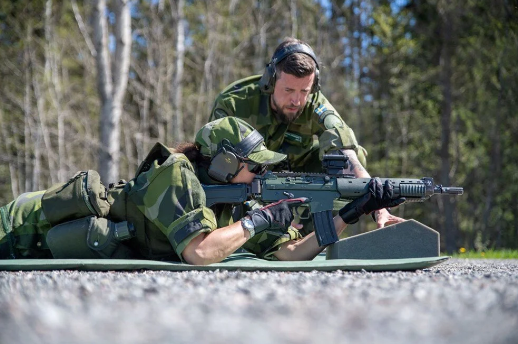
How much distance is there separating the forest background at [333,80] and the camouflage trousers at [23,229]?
4.86 m

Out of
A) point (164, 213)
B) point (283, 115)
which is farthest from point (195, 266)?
point (283, 115)

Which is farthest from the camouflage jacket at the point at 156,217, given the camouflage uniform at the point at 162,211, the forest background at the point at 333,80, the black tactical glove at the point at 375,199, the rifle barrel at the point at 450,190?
the forest background at the point at 333,80

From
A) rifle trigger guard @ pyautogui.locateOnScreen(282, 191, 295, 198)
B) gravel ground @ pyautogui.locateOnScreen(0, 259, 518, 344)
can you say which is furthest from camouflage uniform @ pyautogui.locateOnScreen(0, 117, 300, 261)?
gravel ground @ pyautogui.locateOnScreen(0, 259, 518, 344)

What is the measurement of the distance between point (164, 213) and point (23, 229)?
1203mm

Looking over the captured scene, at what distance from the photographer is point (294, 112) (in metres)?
A: 5.77

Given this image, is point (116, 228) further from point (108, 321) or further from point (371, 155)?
point (371, 155)

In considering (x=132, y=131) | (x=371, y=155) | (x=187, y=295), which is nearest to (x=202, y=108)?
(x=132, y=131)

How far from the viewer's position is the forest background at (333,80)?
1211 cm

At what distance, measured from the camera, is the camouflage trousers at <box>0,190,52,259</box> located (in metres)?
4.54

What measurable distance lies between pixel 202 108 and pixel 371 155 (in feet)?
19.6

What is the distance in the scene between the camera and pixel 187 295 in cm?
261

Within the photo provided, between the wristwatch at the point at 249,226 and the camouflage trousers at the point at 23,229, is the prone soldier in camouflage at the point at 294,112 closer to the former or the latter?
the wristwatch at the point at 249,226

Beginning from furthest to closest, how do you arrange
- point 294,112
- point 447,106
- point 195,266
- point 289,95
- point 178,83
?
point 178,83
point 447,106
point 294,112
point 289,95
point 195,266

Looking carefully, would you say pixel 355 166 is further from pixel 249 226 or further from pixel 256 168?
pixel 249 226
